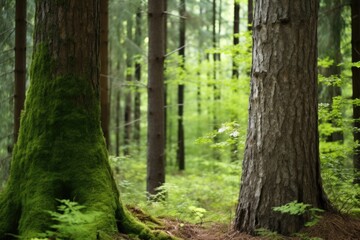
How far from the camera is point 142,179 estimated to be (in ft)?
53.3

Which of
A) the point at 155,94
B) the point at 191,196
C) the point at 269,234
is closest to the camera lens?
the point at 269,234

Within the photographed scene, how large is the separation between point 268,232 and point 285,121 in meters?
1.30

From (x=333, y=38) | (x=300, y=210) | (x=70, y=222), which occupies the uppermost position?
Result: (x=333, y=38)

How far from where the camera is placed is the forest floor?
4.19m

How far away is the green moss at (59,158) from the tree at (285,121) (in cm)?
149

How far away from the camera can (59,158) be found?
3.85 metres

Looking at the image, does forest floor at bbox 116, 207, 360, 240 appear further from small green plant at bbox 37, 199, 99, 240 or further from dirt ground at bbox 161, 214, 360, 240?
small green plant at bbox 37, 199, 99, 240

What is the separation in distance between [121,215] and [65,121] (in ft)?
3.80

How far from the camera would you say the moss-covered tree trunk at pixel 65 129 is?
3773mm

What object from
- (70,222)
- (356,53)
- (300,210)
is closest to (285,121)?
(300,210)

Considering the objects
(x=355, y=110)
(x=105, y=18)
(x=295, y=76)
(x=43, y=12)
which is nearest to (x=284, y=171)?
(x=295, y=76)

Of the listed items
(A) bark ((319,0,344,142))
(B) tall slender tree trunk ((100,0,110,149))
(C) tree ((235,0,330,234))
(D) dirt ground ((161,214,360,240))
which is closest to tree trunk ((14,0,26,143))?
(B) tall slender tree trunk ((100,0,110,149))

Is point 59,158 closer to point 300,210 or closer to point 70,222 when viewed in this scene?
point 70,222

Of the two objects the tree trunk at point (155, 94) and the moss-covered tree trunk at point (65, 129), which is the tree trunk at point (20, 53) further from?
the moss-covered tree trunk at point (65, 129)
